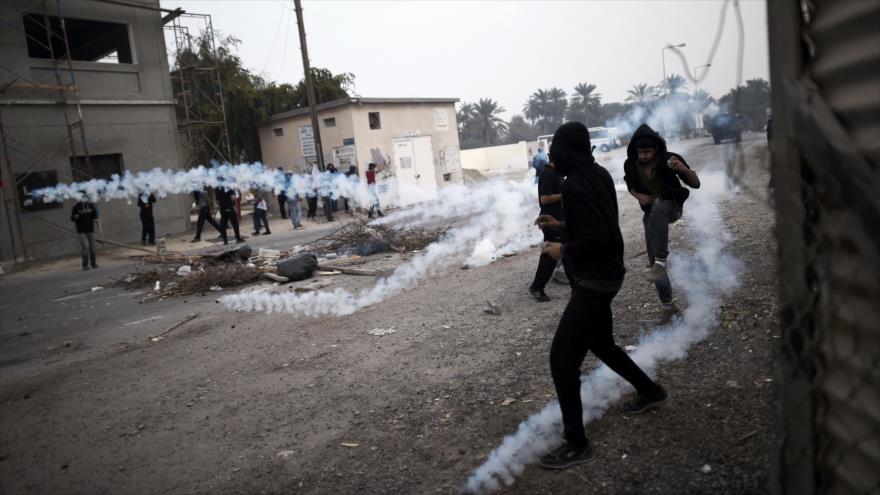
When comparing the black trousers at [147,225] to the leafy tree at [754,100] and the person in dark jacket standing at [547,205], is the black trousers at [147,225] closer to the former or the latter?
the person in dark jacket standing at [547,205]

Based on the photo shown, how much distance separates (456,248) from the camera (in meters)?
11.2

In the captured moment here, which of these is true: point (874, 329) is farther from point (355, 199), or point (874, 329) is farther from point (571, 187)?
point (355, 199)

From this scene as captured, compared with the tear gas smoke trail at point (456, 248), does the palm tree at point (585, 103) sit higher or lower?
higher

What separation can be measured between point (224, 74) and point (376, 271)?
75.6ft

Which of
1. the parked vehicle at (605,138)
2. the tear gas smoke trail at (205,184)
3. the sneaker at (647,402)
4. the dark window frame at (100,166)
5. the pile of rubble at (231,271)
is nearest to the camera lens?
the sneaker at (647,402)

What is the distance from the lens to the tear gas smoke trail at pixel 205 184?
1733cm

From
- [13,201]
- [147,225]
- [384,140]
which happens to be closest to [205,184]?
[147,225]

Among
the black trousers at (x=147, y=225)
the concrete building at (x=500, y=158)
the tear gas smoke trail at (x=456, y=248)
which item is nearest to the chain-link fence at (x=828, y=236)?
the tear gas smoke trail at (x=456, y=248)

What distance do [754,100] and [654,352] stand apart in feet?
8.91

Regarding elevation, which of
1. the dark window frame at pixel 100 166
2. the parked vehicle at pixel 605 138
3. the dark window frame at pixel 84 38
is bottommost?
the parked vehicle at pixel 605 138

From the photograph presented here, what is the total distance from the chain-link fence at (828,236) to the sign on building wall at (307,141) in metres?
23.8

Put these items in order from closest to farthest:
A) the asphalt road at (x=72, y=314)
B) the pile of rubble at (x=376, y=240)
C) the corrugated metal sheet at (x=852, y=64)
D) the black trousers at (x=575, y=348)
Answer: the corrugated metal sheet at (x=852, y=64)
the black trousers at (x=575, y=348)
the asphalt road at (x=72, y=314)
the pile of rubble at (x=376, y=240)

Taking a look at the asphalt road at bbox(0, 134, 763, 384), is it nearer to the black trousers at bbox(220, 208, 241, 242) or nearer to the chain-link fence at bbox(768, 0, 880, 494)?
the black trousers at bbox(220, 208, 241, 242)

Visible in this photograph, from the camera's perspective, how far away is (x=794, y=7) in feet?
4.94
